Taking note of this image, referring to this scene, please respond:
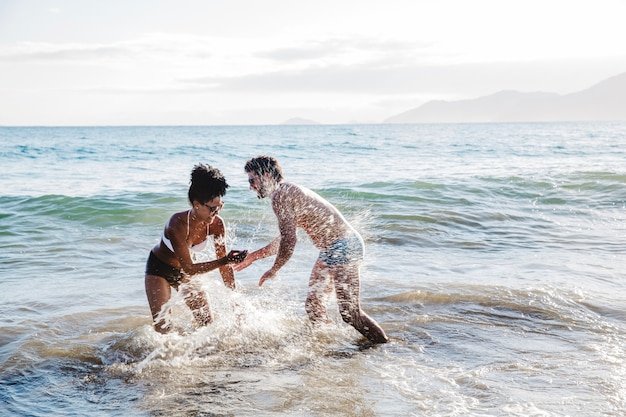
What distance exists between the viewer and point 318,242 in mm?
6078

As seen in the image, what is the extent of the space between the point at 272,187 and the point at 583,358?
3193 mm

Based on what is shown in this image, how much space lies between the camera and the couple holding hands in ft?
18.0

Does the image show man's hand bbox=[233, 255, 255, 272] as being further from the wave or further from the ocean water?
the wave

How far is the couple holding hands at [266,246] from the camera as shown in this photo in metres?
5.49

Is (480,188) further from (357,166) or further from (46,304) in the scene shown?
(46,304)

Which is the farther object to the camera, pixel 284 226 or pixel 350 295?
pixel 350 295

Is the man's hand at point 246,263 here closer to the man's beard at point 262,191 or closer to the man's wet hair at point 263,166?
the man's beard at point 262,191

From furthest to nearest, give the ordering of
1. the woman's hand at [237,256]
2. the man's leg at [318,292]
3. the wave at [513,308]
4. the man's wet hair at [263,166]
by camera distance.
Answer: the wave at [513,308] → the man's leg at [318,292] → the man's wet hair at [263,166] → the woman's hand at [237,256]

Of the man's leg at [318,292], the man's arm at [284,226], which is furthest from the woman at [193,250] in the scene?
the man's leg at [318,292]

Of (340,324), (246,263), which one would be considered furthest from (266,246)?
(340,324)

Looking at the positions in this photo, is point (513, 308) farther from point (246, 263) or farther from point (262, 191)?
point (262, 191)

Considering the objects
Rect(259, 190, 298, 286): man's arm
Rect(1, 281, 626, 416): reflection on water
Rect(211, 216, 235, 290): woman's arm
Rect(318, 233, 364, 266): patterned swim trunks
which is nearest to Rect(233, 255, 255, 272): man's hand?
Rect(211, 216, 235, 290): woman's arm

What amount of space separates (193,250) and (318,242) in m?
1.18

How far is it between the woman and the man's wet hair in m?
0.35
